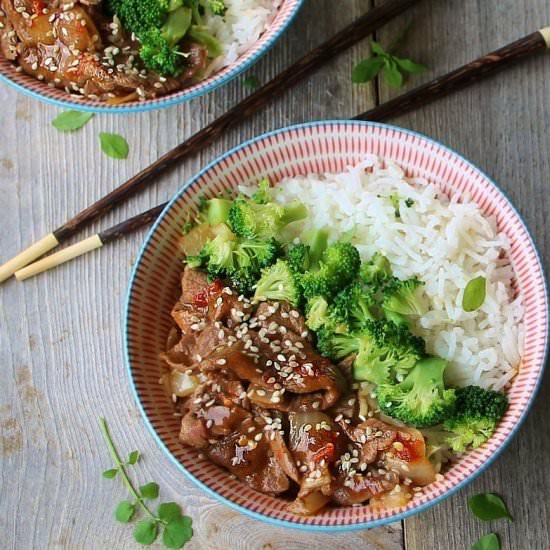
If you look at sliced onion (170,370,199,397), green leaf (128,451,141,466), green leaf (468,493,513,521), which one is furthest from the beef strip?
green leaf (468,493,513,521)

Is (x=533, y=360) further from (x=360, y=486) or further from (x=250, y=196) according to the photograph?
(x=250, y=196)

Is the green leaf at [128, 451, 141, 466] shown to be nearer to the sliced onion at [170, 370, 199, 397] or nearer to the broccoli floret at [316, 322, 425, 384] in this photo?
the sliced onion at [170, 370, 199, 397]

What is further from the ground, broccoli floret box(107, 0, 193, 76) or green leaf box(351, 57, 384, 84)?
broccoli floret box(107, 0, 193, 76)

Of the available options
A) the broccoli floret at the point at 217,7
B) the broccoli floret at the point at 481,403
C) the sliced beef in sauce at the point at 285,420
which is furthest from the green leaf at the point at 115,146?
the broccoli floret at the point at 481,403

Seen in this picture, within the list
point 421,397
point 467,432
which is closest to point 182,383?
point 421,397

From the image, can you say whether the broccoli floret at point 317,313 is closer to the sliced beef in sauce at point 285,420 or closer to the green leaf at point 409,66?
the sliced beef in sauce at point 285,420

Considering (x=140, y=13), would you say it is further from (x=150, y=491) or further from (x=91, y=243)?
Answer: (x=150, y=491)
